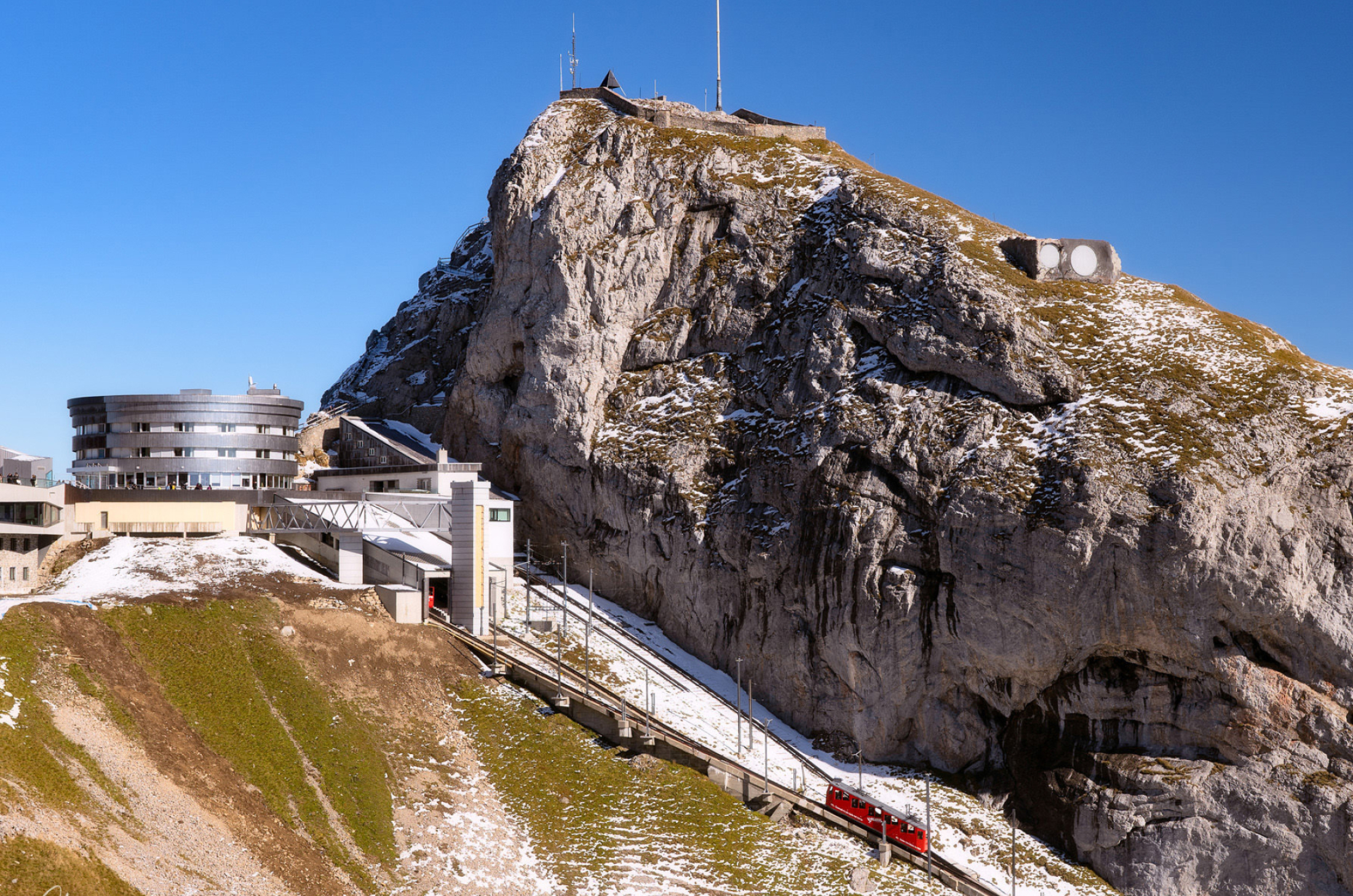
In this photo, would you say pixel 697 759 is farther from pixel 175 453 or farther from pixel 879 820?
pixel 175 453

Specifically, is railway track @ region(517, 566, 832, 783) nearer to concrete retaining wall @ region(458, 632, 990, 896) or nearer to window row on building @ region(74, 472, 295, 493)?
concrete retaining wall @ region(458, 632, 990, 896)

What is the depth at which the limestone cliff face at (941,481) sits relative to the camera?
7112cm

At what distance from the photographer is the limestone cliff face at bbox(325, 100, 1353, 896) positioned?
233ft

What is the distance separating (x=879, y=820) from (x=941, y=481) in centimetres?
2205

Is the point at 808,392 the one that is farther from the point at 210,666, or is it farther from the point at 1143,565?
the point at 210,666

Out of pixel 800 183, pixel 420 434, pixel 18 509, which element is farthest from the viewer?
pixel 420 434

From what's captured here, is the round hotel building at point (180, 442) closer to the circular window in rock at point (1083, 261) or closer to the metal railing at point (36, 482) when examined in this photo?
the metal railing at point (36, 482)

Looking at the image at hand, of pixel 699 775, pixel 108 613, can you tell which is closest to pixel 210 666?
pixel 108 613

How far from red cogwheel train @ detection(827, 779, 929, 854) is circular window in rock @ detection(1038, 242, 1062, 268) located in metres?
39.3

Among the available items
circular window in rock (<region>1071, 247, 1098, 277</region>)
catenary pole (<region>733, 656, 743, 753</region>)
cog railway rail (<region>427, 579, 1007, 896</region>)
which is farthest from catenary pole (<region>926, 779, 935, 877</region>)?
circular window in rock (<region>1071, 247, 1098, 277</region>)

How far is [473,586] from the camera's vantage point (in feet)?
272

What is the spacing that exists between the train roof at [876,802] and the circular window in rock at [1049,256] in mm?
37896

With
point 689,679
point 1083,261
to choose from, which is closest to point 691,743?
point 689,679

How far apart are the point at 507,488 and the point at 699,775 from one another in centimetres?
3736
